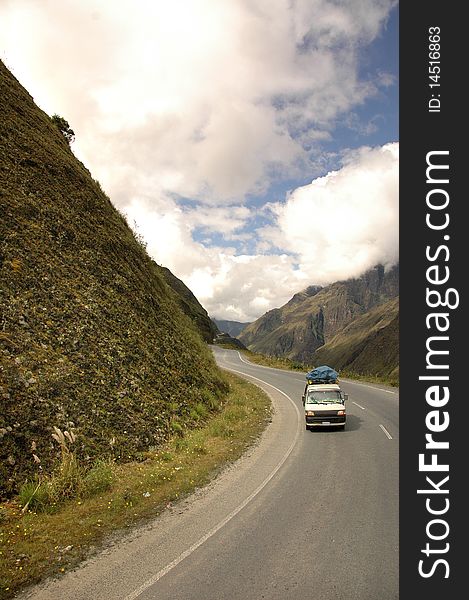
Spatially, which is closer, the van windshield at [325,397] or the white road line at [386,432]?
the white road line at [386,432]

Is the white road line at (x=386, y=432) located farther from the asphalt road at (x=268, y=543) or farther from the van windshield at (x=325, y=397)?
the asphalt road at (x=268, y=543)

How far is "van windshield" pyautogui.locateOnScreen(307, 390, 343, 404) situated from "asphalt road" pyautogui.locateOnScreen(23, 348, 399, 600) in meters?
5.09

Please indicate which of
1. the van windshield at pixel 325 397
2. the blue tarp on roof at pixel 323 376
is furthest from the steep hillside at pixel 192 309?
the van windshield at pixel 325 397

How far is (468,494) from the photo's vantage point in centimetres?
697

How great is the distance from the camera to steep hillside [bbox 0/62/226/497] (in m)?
10.7

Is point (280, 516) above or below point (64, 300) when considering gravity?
below

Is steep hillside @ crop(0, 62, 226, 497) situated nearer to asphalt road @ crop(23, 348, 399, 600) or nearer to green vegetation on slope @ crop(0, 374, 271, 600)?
green vegetation on slope @ crop(0, 374, 271, 600)

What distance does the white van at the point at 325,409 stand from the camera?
16.5 m

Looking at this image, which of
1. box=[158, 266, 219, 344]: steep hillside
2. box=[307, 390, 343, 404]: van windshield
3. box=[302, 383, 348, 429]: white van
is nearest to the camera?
box=[302, 383, 348, 429]: white van

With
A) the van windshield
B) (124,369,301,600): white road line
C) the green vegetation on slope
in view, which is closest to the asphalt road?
(124,369,301,600): white road line

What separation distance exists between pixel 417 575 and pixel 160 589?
375 cm

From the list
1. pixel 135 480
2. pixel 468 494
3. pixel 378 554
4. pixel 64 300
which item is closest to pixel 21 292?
pixel 64 300

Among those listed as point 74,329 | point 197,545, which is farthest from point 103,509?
point 74,329

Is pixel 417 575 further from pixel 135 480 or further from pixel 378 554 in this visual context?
pixel 135 480
